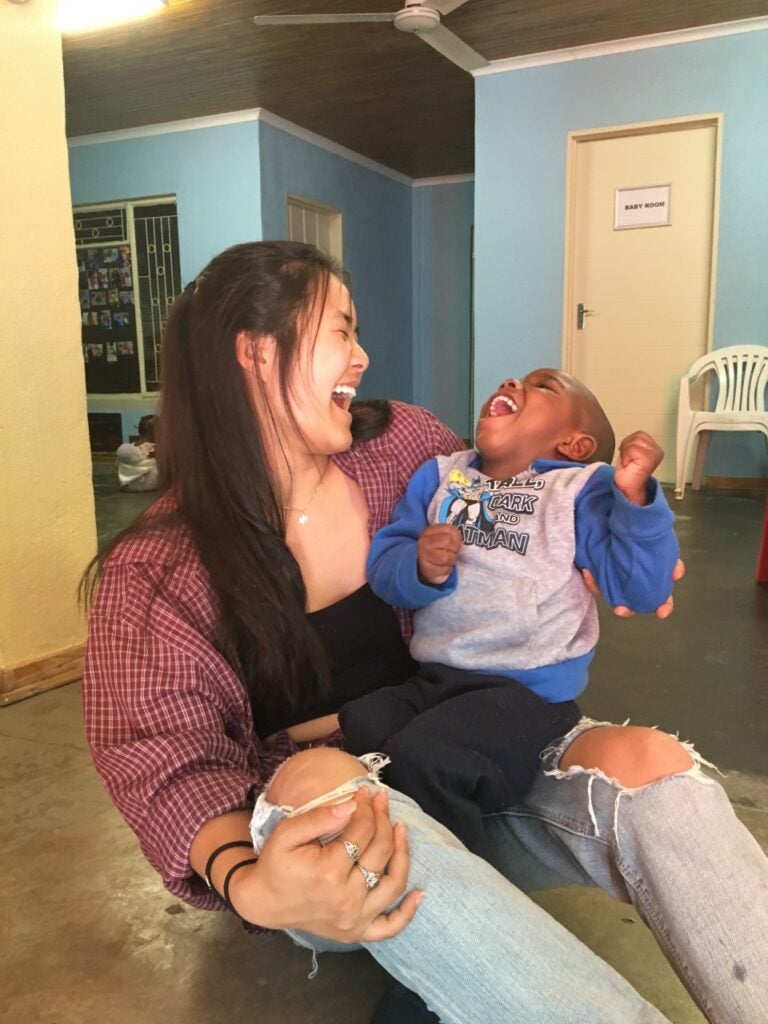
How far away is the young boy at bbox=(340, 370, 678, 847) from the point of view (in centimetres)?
100

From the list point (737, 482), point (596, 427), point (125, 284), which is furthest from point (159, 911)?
point (125, 284)

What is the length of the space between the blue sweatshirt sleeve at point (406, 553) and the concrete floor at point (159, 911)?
57 centimetres

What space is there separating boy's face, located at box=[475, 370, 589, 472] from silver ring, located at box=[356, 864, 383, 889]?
0.73 m

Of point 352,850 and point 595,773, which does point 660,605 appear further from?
point 352,850

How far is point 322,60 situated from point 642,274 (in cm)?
251

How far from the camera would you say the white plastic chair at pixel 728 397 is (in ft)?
16.3

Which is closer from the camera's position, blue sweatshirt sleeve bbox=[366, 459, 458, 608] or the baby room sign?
blue sweatshirt sleeve bbox=[366, 459, 458, 608]

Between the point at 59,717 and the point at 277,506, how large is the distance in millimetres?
1336

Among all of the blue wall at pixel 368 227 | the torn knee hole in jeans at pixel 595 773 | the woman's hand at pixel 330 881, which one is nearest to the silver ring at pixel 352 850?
the woman's hand at pixel 330 881

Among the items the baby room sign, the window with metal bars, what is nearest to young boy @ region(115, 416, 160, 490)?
the window with metal bars

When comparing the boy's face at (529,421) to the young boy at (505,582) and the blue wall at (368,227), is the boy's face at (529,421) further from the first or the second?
the blue wall at (368,227)

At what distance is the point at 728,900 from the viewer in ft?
2.67

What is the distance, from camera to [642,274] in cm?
543

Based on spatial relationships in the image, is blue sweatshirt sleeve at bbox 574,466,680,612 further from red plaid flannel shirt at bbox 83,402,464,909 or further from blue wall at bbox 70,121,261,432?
blue wall at bbox 70,121,261,432
